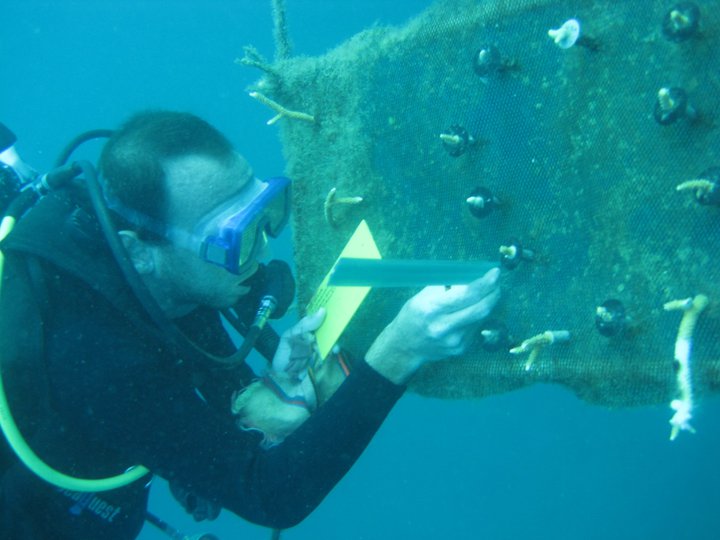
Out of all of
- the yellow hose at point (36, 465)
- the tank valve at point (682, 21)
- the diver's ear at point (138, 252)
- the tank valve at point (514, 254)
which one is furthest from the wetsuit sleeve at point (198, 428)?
the tank valve at point (682, 21)

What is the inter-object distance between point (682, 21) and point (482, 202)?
86 centimetres

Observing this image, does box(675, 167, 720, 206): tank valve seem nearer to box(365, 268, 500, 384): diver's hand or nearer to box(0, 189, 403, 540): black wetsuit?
box(365, 268, 500, 384): diver's hand

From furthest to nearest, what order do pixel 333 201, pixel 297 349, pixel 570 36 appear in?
pixel 333 201 → pixel 297 349 → pixel 570 36

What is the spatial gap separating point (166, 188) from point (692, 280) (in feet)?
6.16

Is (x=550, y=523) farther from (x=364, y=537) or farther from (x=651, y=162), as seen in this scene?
(x=651, y=162)

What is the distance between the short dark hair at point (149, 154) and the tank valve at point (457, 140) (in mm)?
921

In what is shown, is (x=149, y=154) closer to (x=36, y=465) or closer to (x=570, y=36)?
(x=36, y=465)

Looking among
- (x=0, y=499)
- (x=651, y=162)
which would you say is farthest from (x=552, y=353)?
(x=0, y=499)

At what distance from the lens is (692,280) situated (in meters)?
1.62

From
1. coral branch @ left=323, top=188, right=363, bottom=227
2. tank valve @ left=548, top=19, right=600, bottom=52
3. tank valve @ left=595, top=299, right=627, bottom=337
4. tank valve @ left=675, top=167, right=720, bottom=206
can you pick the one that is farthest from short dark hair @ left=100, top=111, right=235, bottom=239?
tank valve @ left=675, top=167, right=720, bottom=206

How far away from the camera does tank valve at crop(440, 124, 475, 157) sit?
212cm

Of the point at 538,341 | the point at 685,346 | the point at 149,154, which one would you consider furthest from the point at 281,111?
the point at 685,346

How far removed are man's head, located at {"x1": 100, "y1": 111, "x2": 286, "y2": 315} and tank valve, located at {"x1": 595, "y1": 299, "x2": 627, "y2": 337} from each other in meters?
1.35

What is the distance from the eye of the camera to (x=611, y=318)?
1.72 metres
